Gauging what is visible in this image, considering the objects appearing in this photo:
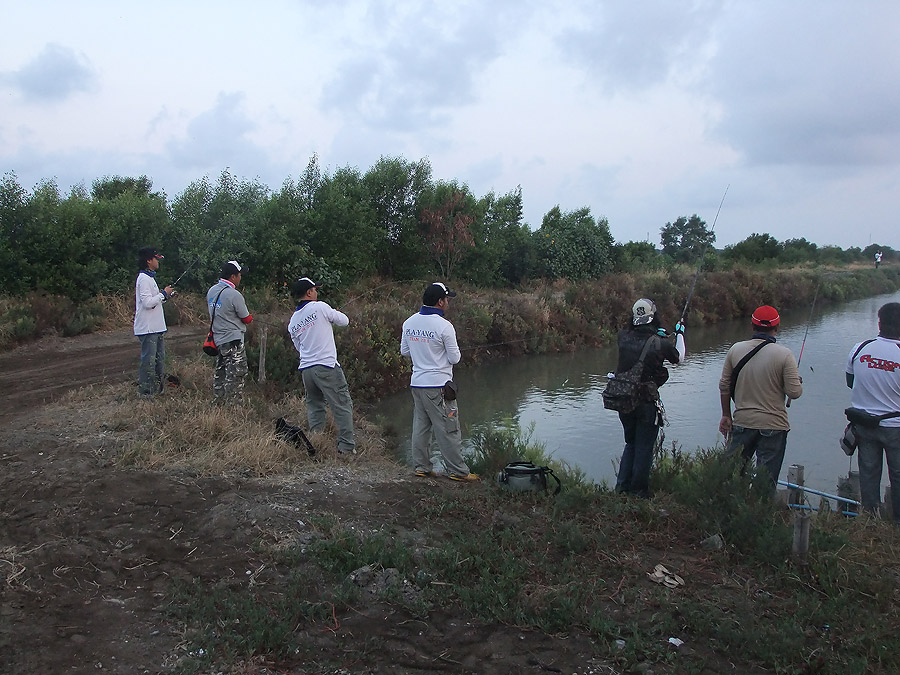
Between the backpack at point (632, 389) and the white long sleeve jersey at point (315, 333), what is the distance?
2746 millimetres

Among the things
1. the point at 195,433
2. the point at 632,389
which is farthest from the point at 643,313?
the point at 195,433

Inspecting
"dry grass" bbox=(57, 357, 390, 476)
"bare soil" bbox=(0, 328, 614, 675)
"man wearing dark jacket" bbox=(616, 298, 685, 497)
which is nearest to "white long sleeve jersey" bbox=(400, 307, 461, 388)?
"bare soil" bbox=(0, 328, 614, 675)

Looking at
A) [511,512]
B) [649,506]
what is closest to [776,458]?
[649,506]

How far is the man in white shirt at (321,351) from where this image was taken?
24.4 ft

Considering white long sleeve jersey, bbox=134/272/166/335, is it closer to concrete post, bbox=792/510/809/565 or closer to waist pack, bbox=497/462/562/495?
waist pack, bbox=497/462/562/495

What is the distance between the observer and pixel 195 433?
7270 mm

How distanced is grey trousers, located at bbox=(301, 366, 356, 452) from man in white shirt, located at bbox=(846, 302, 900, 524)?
15.2 feet

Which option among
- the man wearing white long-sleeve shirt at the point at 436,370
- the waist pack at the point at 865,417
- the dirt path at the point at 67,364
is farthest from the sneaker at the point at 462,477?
the dirt path at the point at 67,364

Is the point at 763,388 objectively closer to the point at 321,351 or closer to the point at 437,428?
the point at 437,428

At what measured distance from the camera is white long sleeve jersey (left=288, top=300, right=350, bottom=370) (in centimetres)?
743

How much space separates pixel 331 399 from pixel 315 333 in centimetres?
70

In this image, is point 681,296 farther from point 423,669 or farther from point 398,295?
point 423,669

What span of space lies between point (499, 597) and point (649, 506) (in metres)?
2.15

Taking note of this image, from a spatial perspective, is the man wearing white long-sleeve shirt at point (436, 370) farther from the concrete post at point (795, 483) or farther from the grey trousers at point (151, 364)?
the grey trousers at point (151, 364)
